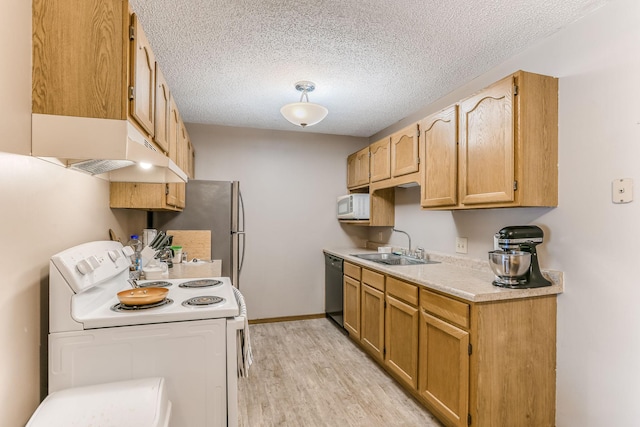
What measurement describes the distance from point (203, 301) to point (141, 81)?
110 cm

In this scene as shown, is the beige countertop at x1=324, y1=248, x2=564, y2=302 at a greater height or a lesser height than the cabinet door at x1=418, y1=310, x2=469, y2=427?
greater

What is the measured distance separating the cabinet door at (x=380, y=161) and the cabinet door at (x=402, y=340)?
1.35 meters

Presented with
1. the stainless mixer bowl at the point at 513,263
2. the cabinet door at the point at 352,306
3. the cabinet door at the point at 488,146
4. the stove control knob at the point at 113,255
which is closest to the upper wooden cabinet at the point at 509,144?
the cabinet door at the point at 488,146

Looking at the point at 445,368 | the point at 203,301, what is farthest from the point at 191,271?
the point at 445,368

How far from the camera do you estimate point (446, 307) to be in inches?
76.7

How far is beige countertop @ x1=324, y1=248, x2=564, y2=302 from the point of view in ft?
5.88

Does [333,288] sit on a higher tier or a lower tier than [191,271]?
lower

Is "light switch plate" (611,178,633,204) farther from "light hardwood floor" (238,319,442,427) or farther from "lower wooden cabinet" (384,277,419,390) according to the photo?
"light hardwood floor" (238,319,442,427)

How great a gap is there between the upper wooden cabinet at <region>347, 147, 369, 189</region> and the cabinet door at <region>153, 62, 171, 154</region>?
2276mm

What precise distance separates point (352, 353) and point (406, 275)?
126 centimetres

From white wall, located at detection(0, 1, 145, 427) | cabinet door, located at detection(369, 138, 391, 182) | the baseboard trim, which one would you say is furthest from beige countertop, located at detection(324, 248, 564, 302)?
white wall, located at detection(0, 1, 145, 427)

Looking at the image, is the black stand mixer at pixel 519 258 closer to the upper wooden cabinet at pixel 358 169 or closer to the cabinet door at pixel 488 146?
the cabinet door at pixel 488 146

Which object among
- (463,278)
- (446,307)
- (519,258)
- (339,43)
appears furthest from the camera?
(463,278)

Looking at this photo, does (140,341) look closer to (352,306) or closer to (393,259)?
(352,306)
